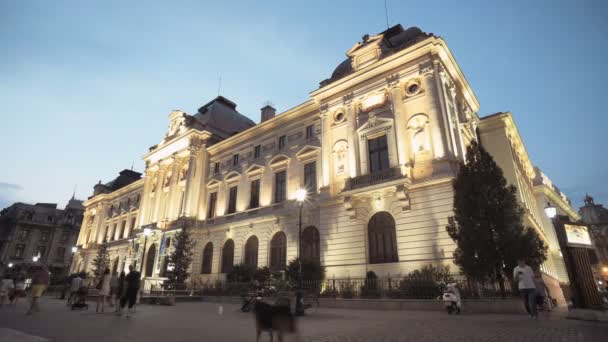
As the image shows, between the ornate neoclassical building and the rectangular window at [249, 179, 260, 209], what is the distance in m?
0.10

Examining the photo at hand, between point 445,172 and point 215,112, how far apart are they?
102 ft

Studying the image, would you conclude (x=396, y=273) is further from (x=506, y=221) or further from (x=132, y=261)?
(x=132, y=261)

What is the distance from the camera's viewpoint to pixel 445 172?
18.1m

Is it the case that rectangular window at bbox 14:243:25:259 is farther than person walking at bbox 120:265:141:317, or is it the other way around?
rectangular window at bbox 14:243:25:259

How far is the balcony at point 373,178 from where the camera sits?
19.4 meters

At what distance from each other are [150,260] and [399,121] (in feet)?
101

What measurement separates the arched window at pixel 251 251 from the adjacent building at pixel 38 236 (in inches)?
2280

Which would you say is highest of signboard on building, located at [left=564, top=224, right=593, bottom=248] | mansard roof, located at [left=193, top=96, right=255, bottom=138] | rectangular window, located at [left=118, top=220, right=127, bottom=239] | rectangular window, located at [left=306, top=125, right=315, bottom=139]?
mansard roof, located at [left=193, top=96, right=255, bottom=138]

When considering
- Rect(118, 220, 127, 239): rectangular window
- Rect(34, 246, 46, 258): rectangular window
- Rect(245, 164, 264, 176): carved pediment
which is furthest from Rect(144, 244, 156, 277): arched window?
Rect(34, 246, 46, 258): rectangular window

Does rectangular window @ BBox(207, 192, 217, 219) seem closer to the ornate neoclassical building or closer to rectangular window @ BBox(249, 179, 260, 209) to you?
the ornate neoclassical building

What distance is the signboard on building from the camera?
1062cm

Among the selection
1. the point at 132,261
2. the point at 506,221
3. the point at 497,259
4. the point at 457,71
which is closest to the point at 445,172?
the point at 506,221

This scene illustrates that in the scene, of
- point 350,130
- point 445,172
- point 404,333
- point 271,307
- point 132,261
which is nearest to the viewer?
point 271,307

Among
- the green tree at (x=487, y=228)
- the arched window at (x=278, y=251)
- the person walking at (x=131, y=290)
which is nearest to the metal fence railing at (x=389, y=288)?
the green tree at (x=487, y=228)
